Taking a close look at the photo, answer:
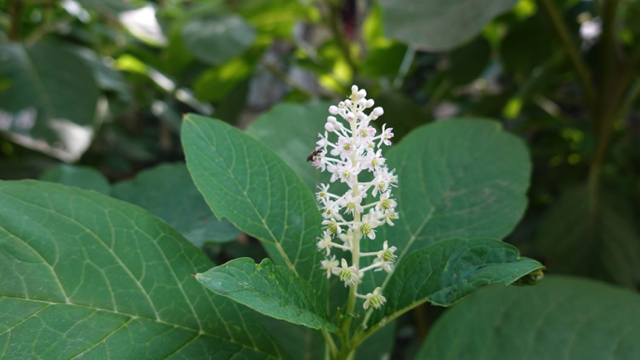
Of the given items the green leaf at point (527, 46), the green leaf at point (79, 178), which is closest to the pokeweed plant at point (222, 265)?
the green leaf at point (79, 178)

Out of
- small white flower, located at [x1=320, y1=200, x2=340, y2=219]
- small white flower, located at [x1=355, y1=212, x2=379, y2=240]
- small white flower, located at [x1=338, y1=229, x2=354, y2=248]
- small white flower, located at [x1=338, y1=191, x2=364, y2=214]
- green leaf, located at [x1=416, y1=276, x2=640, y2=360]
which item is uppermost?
small white flower, located at [x1=338, y1=191, x2=364, y2=214]

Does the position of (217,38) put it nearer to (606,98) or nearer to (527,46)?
(527,46)

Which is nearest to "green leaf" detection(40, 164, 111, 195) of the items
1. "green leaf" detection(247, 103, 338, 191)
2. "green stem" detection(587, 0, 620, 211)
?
"green leaf" detection(247, 103, 338, 191)

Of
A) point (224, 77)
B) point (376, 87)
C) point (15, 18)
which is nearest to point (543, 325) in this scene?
point (376, 87)

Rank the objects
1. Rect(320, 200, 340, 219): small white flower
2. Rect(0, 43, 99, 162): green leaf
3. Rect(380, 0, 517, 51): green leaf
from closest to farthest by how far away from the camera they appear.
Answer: Rect(320, 200, 340, 219): small white flower < Rect(380, 0, 517, 51): green leaf < Rect(0, 43, 99, 162): green leaf

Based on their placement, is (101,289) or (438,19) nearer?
(101,289)

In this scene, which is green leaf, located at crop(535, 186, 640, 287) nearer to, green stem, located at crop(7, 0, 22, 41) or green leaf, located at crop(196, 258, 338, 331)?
green leaf, located at crop(196, 258, 338, 331)

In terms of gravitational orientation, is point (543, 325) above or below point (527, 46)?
below

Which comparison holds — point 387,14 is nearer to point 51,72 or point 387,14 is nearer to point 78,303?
point 78,303
